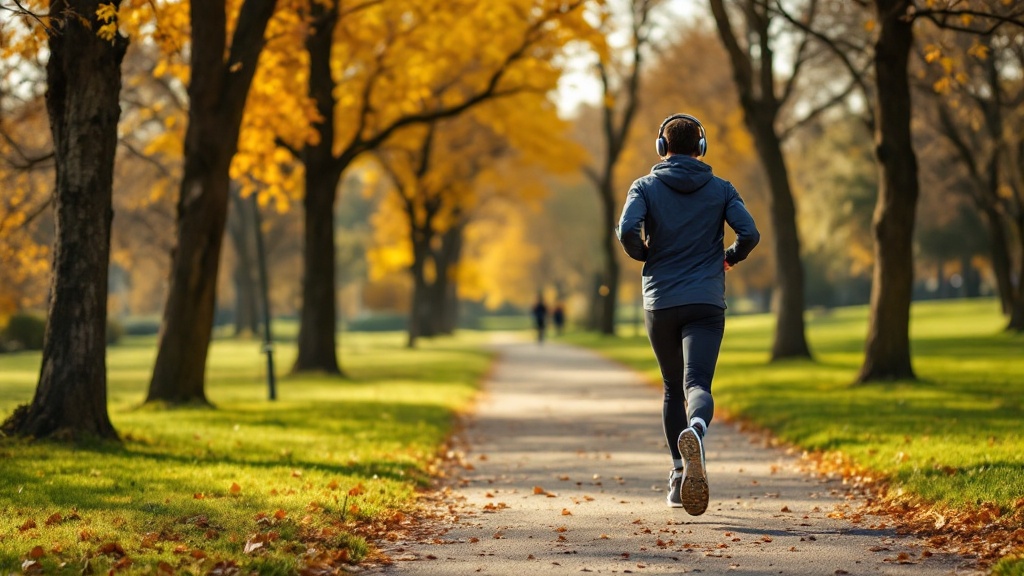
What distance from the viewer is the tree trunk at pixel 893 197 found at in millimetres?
16469

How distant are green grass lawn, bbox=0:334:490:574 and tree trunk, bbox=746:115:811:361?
879cm

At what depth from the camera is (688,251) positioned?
23.8 ft

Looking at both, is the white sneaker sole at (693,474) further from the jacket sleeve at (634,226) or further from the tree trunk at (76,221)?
the tree trunk at (76,221)

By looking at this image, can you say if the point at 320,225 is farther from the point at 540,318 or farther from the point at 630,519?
the point at 540,318

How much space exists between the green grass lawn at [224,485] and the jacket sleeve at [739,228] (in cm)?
267

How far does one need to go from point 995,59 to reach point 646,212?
74.6 ft

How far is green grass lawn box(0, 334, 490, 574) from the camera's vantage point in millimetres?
6434

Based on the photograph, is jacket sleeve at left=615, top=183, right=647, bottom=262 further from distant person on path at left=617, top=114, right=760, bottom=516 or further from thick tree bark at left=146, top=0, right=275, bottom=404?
thick tree bark at left=146, top=0, right=275, bottom=404

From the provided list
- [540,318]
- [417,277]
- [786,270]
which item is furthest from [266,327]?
[540,318]

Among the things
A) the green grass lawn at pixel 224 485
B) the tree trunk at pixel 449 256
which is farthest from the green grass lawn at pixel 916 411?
the tree trunk at pixel 449 256

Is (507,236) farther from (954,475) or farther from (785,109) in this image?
(954,475)

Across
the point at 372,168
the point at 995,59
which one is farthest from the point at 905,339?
the point at 372,168

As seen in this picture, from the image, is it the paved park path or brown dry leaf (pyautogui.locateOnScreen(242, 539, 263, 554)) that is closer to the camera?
the paved park path

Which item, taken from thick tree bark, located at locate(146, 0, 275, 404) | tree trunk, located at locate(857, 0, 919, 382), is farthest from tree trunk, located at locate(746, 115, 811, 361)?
thick tree bark, located at locate(146, 0, 275, 404)
